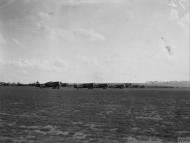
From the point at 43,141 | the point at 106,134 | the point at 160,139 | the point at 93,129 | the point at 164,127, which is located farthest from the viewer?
the point at 164,127

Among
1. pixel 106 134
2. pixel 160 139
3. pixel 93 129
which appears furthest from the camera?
pixel 93 129

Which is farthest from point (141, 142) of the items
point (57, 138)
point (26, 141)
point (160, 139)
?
point (26, 141)

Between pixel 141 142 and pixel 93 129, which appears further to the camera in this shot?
pixel 93 129

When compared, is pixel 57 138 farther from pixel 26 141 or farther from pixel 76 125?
pixel 76 125

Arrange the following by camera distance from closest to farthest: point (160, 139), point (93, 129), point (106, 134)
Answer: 1. point (160, 139)
2. point (106, 134)
3. point (93, 129)

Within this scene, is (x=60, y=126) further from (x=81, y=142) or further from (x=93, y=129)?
(x=81, y=142)

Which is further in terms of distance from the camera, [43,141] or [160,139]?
[160,139]

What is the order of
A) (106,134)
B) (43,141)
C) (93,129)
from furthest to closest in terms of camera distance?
1. (93,129)
2. (106,134)
3. (43,141)

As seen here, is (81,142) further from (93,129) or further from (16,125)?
(16,125)

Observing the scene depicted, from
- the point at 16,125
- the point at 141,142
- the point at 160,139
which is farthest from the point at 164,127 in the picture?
the point at 16,125
